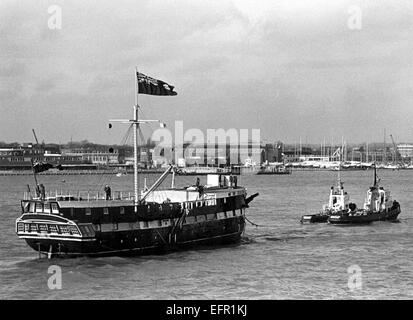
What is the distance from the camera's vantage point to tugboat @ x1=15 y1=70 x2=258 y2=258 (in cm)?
3441

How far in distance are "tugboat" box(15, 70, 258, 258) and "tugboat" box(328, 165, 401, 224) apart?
1570 centimetres

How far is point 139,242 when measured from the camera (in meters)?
36.6

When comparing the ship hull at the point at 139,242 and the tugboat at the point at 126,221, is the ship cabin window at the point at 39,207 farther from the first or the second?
the ship hull at the point at 139,242

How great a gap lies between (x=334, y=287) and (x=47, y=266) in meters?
14.2

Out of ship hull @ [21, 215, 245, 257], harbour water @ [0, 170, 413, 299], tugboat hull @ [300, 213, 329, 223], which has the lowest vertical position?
harbour water @ [0, 170, 413, 299]

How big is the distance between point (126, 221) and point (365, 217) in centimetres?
2726

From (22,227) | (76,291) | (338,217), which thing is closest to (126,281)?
(76,291)

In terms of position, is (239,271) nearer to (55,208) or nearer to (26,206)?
(55,208)

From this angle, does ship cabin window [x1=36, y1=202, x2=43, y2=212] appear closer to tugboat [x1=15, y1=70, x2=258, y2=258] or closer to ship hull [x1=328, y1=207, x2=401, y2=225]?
tugboat [x1=15, y1=70, x2=258, y2=258]

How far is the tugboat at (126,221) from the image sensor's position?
34.4 m

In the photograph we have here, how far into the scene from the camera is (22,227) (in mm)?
35000

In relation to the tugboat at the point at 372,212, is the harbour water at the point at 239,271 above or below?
below

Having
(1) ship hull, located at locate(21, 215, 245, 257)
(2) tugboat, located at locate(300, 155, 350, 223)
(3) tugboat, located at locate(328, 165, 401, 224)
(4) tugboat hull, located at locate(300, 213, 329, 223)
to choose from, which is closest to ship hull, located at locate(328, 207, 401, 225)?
(3) tugboat, located at locate(328, 165, 401, 224)

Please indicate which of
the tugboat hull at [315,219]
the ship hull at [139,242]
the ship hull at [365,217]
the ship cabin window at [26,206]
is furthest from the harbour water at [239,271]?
the tugboat hull at [315,219]
